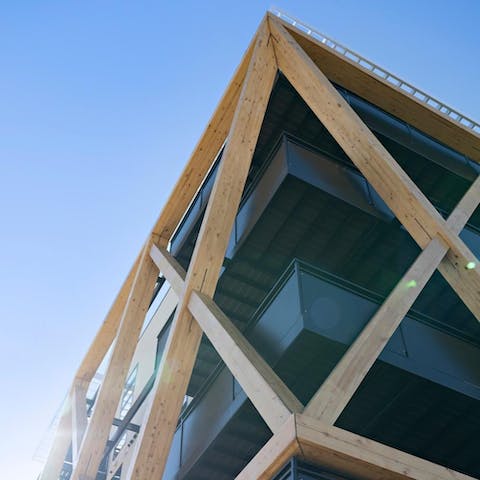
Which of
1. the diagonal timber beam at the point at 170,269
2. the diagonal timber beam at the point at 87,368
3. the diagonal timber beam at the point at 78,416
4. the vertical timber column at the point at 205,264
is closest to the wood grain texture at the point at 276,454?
the vertical timber column at the point at 205,264

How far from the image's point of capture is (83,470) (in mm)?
8352

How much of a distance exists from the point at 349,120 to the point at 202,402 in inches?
171

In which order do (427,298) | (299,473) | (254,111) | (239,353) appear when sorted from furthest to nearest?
(427,298) < (254,111) < (239,353) < (299,473)

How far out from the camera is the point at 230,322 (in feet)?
20.3

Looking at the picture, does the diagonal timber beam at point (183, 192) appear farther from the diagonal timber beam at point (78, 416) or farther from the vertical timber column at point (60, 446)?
the diagonal timber beam at point (78, 416)

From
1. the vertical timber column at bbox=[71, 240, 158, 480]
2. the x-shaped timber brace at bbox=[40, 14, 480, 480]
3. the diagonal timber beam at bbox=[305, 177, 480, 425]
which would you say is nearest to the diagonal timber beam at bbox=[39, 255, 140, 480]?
the x-shaped timber brace at bbox=[40, 14, 480, 480]

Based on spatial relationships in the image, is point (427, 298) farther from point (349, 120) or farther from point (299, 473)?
point (299, 473)

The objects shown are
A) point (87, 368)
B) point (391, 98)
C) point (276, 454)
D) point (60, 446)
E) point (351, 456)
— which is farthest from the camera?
point (87, 368)

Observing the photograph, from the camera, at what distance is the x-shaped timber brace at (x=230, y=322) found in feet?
14.1

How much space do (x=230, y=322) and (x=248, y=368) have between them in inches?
45.3

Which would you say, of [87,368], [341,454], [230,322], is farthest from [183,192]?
[341,454]

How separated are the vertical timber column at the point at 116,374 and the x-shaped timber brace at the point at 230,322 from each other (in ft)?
0.05

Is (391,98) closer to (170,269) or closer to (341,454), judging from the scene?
(170,269)

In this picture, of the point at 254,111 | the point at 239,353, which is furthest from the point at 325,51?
the point at 239,353
